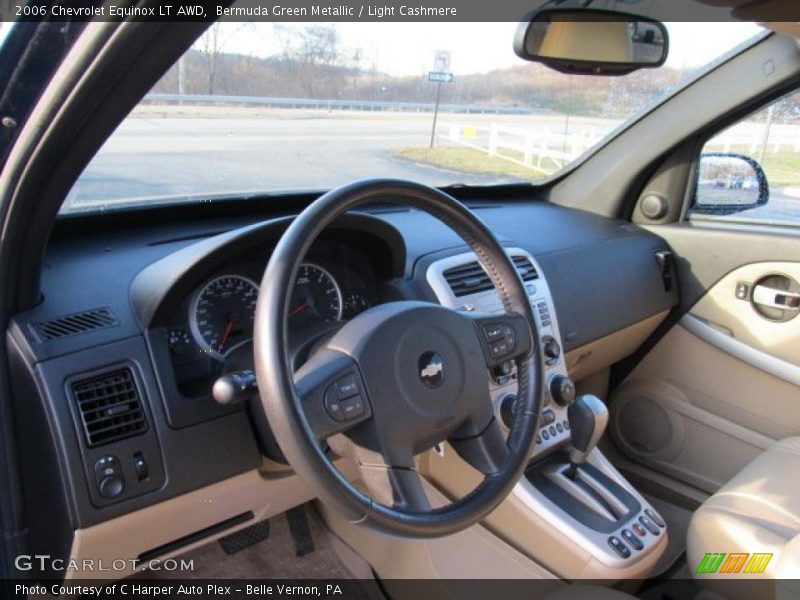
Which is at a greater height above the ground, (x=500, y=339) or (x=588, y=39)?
(x=588, y=39)

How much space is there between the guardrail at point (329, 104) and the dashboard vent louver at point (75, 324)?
516 mm

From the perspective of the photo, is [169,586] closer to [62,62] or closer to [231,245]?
[231,245]

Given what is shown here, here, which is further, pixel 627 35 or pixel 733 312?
pixel 733 312

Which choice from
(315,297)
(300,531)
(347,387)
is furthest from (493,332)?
(300,531)

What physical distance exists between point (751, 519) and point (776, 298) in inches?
45.2

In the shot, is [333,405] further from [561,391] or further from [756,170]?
[756,170]

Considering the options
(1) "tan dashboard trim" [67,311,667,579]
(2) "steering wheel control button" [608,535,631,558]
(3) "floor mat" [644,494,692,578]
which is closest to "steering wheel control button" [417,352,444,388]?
(1) "tan dashboard trim" [67,311,667,579]

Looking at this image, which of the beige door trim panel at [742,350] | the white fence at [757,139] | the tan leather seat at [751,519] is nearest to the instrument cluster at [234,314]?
the tan leather seat at [751,519]

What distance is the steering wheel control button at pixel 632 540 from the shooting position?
208cm

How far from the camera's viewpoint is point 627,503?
2229mm

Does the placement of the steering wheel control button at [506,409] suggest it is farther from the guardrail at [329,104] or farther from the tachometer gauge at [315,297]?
the guardrail at [329,104]

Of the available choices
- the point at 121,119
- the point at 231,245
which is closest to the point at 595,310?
→ the point at 231,245

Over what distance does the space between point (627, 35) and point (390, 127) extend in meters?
0.84

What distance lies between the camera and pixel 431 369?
138 cm
